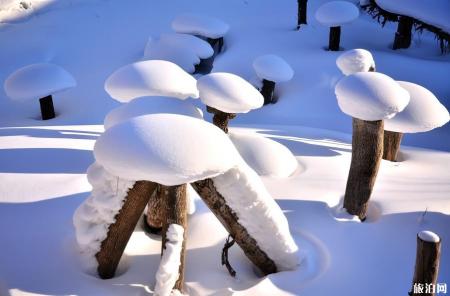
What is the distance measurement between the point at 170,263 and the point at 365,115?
176cm

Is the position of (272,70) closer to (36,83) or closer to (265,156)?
(265,156)

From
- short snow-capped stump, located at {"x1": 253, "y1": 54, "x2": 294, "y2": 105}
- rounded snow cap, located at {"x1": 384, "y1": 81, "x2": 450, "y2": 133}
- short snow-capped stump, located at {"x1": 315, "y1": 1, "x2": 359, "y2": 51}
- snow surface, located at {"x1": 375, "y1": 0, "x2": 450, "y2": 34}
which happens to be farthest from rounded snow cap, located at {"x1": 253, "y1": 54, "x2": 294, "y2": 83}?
rounded snow cap, located at {"x1": 384, "y1": 81, "x2": 450, "y2": 133}

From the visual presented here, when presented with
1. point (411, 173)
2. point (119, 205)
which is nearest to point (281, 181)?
point (411, 173)

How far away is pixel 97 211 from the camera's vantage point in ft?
8.76

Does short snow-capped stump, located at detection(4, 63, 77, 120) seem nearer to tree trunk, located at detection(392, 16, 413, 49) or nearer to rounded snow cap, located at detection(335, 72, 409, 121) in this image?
rounded snow cap, located at detection(335, 72, 409, 121)

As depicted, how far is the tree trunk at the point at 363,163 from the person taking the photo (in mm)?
3420

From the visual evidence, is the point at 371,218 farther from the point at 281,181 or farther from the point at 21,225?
the point at 21,225

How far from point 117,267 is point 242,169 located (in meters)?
1.07

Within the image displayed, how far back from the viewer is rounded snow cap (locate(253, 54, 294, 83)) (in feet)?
24.3

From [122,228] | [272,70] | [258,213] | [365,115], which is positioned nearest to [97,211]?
[122,228]

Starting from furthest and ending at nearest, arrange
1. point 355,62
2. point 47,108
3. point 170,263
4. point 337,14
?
point 337,14
point 47,108
point 355,62
point 170,263

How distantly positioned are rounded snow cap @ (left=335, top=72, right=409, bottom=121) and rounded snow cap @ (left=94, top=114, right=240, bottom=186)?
126 cm

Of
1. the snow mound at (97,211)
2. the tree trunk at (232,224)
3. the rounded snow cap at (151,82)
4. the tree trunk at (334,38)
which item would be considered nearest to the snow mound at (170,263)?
the tree trunk at (232,224)

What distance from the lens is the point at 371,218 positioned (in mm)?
3664
